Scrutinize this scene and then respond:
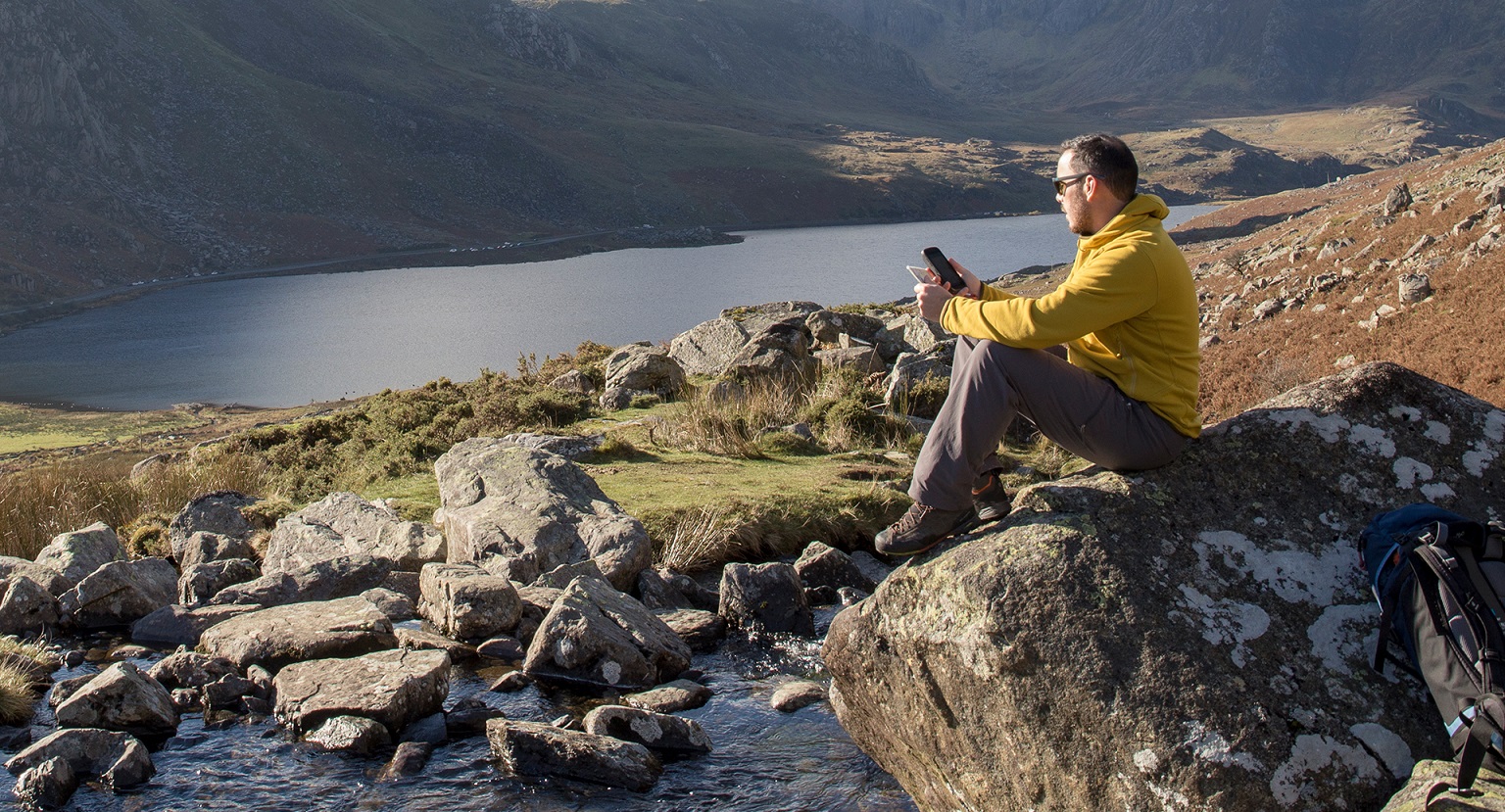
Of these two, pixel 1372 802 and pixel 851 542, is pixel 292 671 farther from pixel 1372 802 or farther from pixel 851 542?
pixel 1372 802

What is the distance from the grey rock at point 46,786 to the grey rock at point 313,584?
3.17 metres

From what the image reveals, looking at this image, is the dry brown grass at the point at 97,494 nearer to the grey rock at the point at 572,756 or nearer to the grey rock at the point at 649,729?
the grey rock at the point at 572,756

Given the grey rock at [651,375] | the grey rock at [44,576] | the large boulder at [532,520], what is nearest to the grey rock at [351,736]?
the large boulder at [532,520]

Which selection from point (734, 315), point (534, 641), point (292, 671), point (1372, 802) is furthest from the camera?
point (734, 315)

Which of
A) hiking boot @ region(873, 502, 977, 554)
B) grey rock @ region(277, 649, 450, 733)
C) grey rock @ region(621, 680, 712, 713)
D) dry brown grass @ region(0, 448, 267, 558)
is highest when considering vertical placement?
hiking boot @ region(873, 502, 977, 554)

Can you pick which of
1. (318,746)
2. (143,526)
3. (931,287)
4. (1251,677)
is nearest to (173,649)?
(318,746)

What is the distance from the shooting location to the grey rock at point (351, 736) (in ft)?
24.6

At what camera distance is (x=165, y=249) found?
10400cm

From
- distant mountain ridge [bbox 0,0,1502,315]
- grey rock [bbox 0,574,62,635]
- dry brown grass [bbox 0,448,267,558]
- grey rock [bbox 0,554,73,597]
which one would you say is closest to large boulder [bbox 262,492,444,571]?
grey rock [bbox 0,554,73,597]

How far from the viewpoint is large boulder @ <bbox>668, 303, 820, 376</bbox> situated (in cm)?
2162

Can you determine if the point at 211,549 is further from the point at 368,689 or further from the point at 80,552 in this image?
the point at 368,689

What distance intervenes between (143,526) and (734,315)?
1382 cm

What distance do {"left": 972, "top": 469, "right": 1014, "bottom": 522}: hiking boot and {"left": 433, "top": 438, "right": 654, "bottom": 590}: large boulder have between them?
5.25 meters

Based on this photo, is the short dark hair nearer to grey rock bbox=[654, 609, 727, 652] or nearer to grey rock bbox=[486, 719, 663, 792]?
grey rock bbox=[486, 719, 663, 792]
